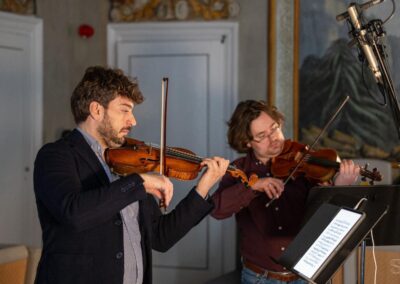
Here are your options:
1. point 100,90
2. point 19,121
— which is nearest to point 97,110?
point 100,90

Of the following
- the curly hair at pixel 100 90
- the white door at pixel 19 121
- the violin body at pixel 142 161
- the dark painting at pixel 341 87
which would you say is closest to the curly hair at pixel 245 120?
the violin body at pixel 142 161

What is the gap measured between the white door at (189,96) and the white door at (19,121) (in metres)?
0.76

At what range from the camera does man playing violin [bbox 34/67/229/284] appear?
1.95 m

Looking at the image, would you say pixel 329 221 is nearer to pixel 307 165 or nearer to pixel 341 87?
pixel 307 165

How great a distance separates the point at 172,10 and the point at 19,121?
4.44ft

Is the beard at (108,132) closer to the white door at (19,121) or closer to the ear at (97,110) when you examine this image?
the ear at (97,110)

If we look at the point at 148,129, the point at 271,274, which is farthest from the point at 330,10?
the point at 271,274

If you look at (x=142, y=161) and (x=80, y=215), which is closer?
(x=80, y=215)

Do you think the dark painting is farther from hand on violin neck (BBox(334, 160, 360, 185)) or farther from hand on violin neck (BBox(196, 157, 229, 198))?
hand on violin neck (BBox(196, 157, 229, 198))

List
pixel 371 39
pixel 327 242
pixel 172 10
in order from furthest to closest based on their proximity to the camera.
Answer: pixel 172 10, pixel 371 39, pixel 327 242

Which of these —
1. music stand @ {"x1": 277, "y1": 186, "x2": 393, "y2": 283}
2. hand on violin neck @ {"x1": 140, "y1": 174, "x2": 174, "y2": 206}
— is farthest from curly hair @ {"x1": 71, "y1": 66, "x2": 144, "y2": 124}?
music stand @ {"x1": 277, "y1": 186, "x2": 393, "y2": 283}

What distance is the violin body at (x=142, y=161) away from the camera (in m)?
2.23

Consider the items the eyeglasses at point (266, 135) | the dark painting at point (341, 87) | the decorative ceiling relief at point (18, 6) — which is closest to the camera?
the eyeglasses at point (266, 135)

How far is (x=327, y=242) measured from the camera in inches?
82.0
